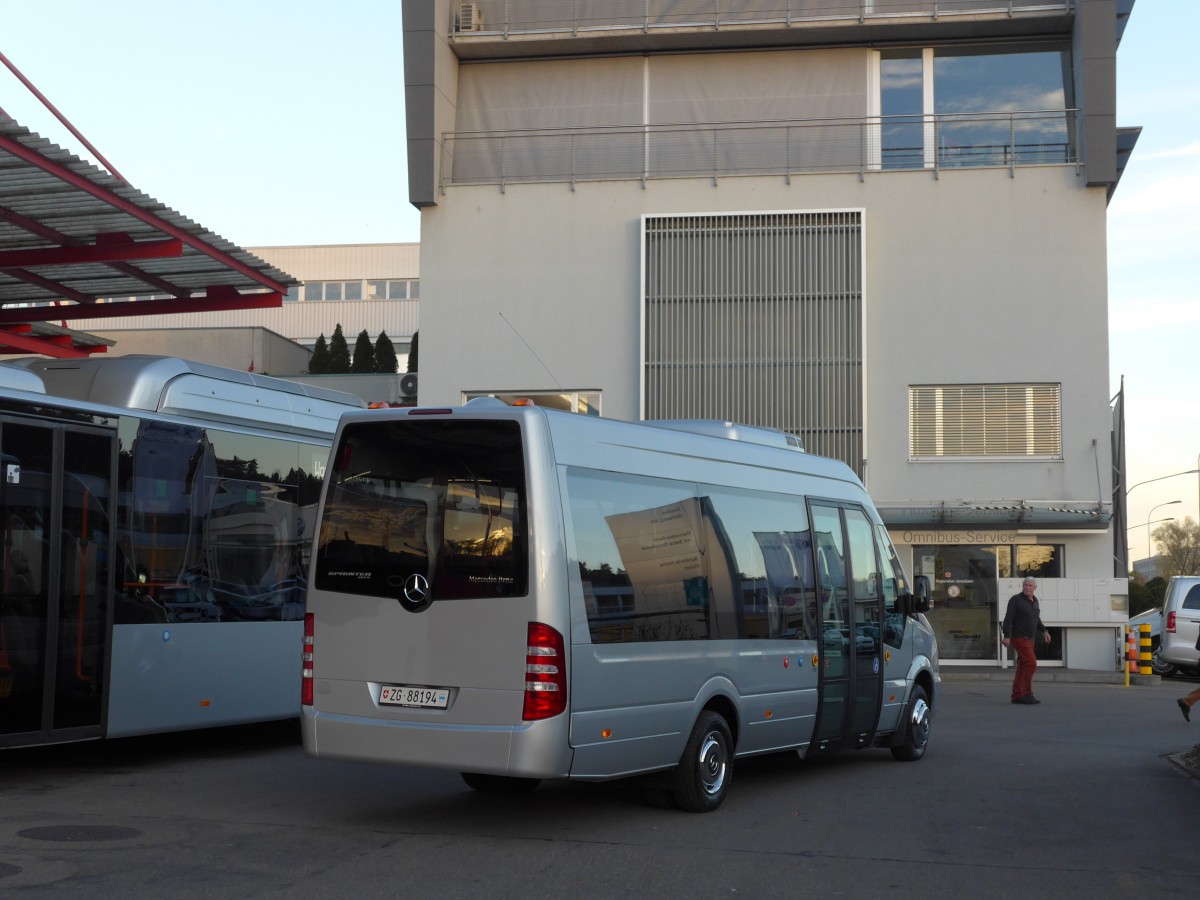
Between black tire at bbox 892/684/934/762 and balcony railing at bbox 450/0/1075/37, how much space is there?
61.7 ft

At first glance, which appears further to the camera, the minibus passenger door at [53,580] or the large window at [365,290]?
the large window at [365,290]

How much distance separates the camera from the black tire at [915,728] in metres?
12.6

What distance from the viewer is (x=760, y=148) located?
28531 millimetres

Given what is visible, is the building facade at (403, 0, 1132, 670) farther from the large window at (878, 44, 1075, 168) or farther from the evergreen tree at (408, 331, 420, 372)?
the evergreen tree at (408, 331, 420, 372)

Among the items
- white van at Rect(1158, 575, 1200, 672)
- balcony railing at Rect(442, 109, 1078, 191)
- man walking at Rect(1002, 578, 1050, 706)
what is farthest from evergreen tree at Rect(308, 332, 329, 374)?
man walking at Rect(1002, 578, 1050, 706)

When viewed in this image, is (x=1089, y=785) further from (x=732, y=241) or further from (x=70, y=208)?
(x=732, y=241)

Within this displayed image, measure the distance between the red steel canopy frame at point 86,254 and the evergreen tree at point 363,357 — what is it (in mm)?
20500

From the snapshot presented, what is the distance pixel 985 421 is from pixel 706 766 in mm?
19265

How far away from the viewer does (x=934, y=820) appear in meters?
9.49

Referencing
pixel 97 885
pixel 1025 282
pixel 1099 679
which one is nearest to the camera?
pixel 97 885

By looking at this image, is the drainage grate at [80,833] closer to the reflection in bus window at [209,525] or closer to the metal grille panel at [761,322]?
the reflection in bus window at [209,525]

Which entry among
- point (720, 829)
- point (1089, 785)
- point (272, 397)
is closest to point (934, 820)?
point (720, 829)

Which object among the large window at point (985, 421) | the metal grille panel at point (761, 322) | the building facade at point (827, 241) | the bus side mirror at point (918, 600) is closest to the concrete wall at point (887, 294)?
the building facade at point (827, 241)

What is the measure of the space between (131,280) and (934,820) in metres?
12.0
